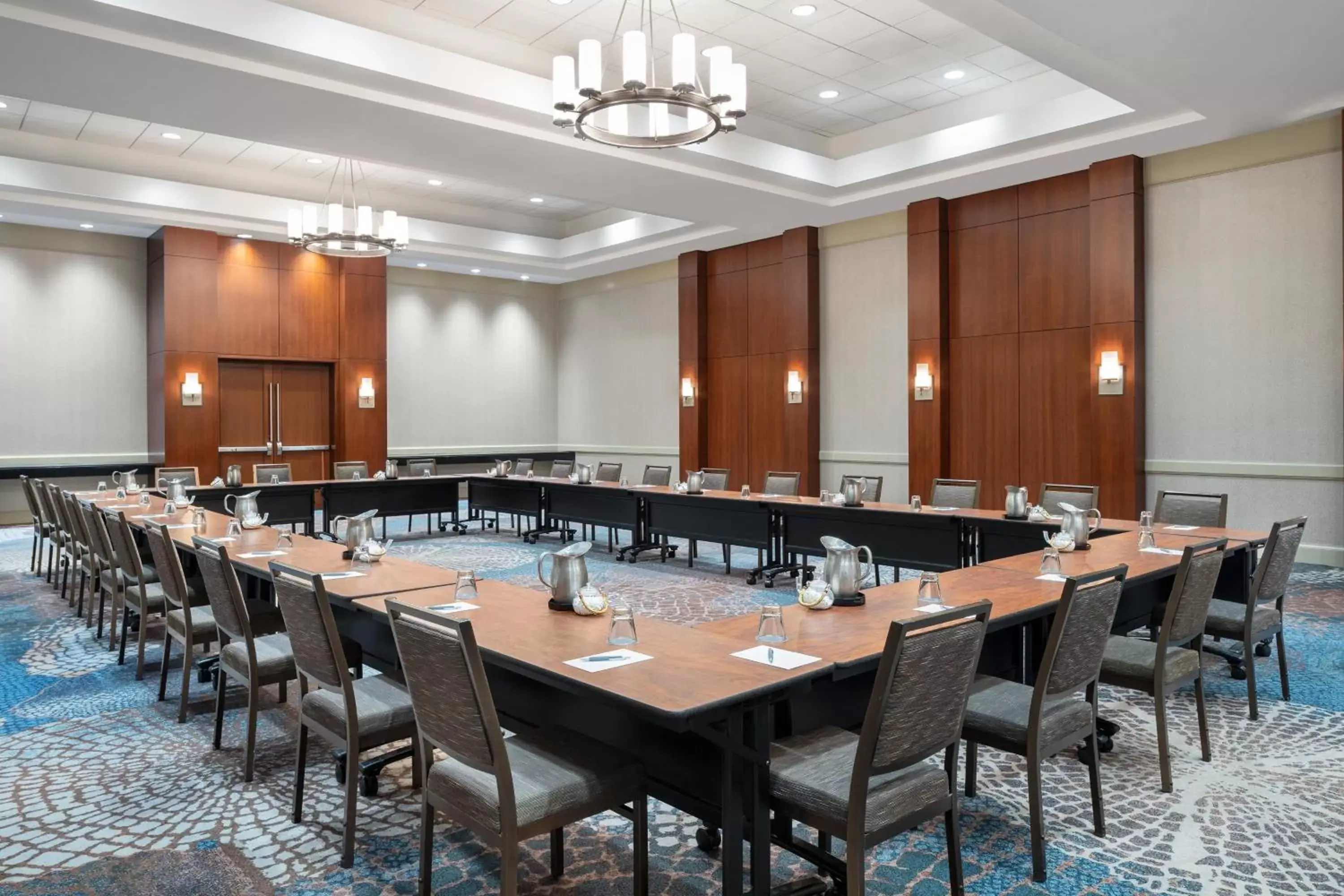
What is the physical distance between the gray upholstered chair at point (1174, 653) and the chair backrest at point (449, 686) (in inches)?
84.7

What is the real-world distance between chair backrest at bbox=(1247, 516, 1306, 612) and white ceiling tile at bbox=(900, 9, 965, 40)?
15.0 feet

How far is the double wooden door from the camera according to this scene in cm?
1161

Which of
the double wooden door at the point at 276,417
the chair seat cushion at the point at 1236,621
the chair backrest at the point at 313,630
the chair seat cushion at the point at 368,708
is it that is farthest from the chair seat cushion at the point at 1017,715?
the double wooden door at the point at 276,417

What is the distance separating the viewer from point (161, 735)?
149 inches

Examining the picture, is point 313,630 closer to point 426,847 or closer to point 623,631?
point 426,847

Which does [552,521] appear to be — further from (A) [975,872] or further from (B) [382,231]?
(A) [975,872]

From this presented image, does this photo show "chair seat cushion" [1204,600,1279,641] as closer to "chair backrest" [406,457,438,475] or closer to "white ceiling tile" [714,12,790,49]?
"white ceiling tile" [714,12,790,49]

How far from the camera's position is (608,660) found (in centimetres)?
232

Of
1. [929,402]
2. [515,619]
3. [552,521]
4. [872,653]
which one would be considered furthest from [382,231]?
[872,653]

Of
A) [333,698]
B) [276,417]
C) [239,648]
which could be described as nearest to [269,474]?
[276,417]

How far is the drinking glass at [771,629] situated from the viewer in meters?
2.48

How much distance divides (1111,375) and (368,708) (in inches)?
297

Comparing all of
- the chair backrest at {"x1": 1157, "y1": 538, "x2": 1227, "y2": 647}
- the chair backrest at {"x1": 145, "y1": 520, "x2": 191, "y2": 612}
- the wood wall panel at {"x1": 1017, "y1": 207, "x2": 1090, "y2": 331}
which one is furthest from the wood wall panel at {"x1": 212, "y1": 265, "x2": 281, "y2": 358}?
the chair backrest at {"x1": 1157, "y1": 538, "x2": 1227, "y2": 647}

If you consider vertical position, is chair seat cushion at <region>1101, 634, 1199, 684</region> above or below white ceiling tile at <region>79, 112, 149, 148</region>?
below
